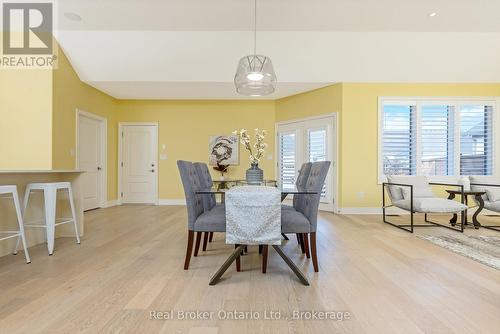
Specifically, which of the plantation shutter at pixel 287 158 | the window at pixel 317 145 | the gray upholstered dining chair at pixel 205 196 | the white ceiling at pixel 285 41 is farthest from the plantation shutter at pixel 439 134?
the gray upholstered dining chair at pixel 205 196

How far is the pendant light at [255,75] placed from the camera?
3.04 meters

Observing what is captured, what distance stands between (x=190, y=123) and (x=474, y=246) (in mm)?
5562

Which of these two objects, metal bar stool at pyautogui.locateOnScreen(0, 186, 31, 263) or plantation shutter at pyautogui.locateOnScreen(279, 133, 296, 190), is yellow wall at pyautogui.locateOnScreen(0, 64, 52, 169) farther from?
plantation shutter at pyautogui.locateOnScreen(279, 133, 296, 190)

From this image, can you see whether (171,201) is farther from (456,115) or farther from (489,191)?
(456,115)

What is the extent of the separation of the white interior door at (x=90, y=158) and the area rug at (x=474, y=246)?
5857mm

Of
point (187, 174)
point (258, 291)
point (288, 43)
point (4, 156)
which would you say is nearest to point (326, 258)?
point (258, 291)

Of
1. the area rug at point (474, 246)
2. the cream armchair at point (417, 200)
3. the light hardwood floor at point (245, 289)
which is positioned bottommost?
the light hardwood floor at point (245, 289)

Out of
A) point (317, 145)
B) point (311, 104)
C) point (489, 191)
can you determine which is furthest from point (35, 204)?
point (489, 191)

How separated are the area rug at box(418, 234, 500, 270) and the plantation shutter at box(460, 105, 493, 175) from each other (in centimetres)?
230

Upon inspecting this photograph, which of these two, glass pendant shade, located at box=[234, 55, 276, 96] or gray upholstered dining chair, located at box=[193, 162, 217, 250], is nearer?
gray upholstered dining chair, located at box=[193, 162, 217, 250]

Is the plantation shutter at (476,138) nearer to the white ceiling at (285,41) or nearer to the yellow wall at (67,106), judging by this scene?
Result: the white ceiling at (285,41)

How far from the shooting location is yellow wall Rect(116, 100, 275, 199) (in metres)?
6.35

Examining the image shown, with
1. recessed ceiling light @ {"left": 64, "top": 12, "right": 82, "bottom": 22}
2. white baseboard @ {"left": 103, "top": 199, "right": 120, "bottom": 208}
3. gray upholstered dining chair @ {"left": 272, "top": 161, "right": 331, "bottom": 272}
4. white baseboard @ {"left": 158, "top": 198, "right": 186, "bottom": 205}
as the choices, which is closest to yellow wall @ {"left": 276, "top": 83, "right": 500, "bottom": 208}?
gray upholstered dining chair @ {"left": 272, "top": 161, "right": 331, "bottom": 272}

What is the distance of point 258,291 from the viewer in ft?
6.23
